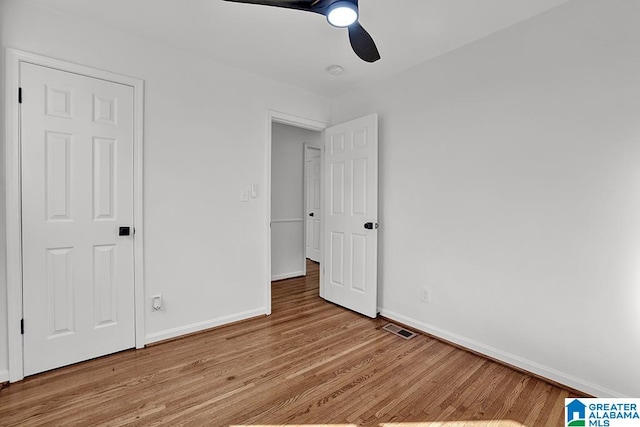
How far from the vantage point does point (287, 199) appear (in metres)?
4.61

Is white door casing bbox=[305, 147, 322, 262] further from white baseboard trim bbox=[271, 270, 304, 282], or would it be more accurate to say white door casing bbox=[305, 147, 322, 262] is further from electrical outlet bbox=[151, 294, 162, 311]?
electrical outlet bbox=[151, 294, 162, 311]

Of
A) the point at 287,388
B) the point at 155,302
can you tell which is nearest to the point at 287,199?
the point at 155,302

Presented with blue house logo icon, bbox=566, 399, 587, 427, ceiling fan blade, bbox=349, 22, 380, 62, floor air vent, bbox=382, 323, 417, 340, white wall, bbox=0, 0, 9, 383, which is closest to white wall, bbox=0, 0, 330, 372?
white wall, bbox=0, 0, 9, 383

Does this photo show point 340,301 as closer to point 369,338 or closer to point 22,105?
point 369,338

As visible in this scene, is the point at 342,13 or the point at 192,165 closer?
the point at 342,13

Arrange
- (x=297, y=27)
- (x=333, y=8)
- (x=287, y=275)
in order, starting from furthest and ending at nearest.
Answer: (x=287, y=275) < (x=297, y=27) < (x=333, y=8)

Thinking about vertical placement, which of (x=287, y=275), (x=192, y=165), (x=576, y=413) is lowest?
(x=576, y=413)

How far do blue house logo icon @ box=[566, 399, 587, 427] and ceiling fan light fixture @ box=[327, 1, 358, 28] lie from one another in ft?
7.82

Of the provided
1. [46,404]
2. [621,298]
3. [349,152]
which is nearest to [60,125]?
[46,404]

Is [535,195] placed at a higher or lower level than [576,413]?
higher

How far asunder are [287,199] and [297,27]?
269 centimetres

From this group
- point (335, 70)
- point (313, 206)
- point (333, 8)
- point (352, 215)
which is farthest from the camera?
point (313, 206)

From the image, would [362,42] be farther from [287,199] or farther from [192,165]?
[287,199]

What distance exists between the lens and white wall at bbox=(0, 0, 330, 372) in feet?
7.17
